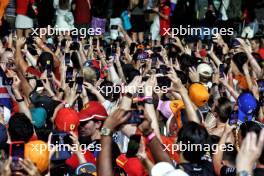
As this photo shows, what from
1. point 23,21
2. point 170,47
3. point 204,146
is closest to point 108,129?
point 204,146

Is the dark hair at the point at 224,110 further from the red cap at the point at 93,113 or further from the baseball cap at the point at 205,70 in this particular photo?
the baseball cap at the point at 205,70

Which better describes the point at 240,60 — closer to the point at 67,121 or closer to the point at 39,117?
the point at 39,117

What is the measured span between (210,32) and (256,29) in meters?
2.08

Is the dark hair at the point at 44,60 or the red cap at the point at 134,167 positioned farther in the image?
the dark hair at the point at 44,60

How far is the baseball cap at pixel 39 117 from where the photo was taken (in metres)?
5.84

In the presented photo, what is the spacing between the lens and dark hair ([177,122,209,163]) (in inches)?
159

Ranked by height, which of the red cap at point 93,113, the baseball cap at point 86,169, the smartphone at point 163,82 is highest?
the smartphone at point 163,82

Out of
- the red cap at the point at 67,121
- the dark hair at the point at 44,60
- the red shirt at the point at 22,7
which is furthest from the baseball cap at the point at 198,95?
the red shirt at the point at 22,7

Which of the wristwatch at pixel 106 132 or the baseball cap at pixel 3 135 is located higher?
the wristwatch at pixel 106 132

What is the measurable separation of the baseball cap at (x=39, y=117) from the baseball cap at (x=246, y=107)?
1.79 m

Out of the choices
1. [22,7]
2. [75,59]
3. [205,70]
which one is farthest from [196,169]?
[22,7]

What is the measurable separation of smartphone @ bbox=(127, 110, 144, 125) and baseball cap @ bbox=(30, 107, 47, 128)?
2035mm

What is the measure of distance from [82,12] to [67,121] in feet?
31.7

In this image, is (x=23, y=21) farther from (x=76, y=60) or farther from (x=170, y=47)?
(x=76, y=60)
